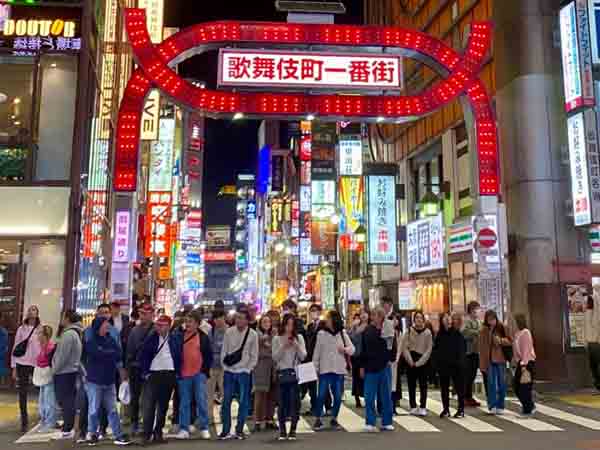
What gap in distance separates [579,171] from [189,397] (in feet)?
38.7

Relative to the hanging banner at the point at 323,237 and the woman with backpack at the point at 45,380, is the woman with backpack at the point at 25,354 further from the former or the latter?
the hanging banner at the point at 323,237

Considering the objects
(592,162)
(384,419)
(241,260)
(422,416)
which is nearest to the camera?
(384,419)

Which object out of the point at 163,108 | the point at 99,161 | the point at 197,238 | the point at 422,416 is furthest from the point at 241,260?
the point at 422,416

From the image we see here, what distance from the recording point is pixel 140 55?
16219 mm

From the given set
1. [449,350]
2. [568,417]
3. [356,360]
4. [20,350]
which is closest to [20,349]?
[20,350]

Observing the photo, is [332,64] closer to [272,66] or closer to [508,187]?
[272,66]

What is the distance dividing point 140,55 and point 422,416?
36.1 feet

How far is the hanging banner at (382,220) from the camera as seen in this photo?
1028 inches

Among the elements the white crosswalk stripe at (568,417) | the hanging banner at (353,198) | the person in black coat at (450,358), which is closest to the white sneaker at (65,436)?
the person in black coat at (450,358)

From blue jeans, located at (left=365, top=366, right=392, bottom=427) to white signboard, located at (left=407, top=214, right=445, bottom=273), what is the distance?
44.3ft

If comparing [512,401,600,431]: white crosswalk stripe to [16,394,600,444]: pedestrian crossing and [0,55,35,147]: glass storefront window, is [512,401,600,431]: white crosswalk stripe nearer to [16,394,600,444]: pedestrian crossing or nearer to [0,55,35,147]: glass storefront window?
[16,394,600,444]: pedestrian crossing

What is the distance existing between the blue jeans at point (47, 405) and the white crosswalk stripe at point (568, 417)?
30.9 ft

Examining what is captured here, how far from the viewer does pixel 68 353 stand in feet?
33.6

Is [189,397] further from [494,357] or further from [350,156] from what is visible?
[350,156]
